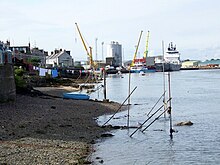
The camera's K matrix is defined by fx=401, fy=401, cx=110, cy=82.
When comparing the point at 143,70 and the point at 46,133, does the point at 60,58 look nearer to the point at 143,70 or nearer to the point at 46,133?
the point at 143,70

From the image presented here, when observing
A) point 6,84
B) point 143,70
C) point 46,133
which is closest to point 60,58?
point 143,70

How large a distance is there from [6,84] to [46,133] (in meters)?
10.7

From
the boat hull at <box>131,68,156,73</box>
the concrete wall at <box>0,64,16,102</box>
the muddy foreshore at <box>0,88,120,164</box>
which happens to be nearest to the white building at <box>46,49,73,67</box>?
the boat hull at <box>131,68,156,73</box>

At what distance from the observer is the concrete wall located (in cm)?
2927

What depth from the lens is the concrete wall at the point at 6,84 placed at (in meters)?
29.3

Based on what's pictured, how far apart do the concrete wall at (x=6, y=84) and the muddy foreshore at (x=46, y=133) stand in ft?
2.24

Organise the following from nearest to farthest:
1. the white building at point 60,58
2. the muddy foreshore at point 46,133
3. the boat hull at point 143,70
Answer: the muddy foreshore at point 46,133
the white building at point 60,58
the boat hull at point 143,70

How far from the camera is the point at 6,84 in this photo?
30156 mm

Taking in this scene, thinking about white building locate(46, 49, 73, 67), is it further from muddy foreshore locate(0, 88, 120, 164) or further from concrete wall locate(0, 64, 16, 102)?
muddy foreshore locate(0, 88, 120, 164)

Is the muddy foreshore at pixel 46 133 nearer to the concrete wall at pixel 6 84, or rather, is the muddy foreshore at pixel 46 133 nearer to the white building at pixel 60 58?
the concrete wall at pixel 6 84

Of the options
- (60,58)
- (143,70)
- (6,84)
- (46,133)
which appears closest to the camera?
(46,133)

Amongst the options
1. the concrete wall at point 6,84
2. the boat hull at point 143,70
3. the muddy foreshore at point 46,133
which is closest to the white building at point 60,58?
the boat hull at point 143,70

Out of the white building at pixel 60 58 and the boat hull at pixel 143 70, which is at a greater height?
the white building at pixel 60 58

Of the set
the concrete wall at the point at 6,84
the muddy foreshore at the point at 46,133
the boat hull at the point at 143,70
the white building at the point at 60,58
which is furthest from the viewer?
the boat hull at the point at 143,70
